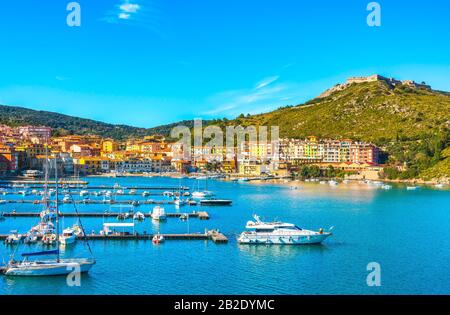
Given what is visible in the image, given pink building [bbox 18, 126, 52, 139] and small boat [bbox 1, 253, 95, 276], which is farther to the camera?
pink building [bbox 18, 126, 52, 139]

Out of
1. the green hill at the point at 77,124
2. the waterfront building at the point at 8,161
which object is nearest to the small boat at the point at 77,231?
the waterfront building at the point at 8,161

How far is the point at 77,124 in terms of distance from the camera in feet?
387

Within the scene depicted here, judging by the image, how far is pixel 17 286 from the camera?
484 inches

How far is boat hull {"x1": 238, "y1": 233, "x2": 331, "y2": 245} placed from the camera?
17.5 meters

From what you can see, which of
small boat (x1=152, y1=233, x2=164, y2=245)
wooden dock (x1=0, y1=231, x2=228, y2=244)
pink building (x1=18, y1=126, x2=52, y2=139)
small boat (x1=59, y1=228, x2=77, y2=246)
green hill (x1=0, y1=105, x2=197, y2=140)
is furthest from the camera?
green hill (x1=0, y1=105, x2=197, y2=140)

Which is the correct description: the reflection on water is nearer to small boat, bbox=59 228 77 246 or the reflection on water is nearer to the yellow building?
small boat, bbox=59 228 77 246

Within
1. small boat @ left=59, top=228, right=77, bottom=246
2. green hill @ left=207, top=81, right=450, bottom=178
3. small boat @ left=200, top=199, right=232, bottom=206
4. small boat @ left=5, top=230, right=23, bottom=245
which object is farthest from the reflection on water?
green hill @ left=207, top=81, right=450, bottom=178

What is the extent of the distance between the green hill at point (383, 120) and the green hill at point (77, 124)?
26.1 meters

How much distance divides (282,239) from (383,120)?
57.1 meters

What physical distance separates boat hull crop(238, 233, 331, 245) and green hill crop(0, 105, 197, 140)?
85951mm

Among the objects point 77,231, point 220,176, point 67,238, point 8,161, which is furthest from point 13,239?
point 220,176

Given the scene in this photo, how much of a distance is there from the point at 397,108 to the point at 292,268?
61.8m

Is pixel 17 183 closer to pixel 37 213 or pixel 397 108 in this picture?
pixel 37 213
